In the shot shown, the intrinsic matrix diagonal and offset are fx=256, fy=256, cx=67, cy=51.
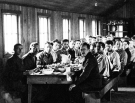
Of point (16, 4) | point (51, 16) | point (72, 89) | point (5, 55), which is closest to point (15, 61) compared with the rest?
point (72, 89)

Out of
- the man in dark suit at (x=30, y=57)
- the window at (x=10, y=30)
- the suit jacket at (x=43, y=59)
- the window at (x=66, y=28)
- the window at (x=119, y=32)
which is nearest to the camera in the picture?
the man in dark suit at (x=30, y=57)

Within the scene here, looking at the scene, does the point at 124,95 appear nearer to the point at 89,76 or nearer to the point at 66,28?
the point at 89,76

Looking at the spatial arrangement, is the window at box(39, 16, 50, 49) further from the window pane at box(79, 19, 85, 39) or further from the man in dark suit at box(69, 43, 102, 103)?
the man in dark suit at box(69, 43, 102, 103)

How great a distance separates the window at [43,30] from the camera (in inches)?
400

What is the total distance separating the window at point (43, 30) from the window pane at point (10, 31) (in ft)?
5.61

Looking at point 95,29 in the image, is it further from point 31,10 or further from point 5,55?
point 5,55

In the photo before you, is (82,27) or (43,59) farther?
(82,27)

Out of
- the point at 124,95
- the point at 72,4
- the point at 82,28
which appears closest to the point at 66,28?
the point at 72,4

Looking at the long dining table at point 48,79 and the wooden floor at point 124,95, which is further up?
the long dining table at point 48,79

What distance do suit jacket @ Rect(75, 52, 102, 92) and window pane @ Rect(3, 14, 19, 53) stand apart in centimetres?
343

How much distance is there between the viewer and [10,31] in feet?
27.4

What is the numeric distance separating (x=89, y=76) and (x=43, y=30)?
507 cm

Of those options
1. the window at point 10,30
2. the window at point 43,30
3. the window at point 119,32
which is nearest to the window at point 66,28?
the window at point 43,30

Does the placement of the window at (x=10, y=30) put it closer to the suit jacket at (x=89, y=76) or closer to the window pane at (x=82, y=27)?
the suit jacket at (x=89, y=76)
